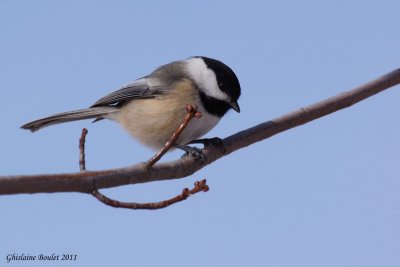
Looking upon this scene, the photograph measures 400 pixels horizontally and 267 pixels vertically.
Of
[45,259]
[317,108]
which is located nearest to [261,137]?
[317,108]

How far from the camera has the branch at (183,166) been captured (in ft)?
5.18

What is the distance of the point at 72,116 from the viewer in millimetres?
3434

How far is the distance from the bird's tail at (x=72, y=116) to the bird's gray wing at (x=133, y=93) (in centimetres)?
5

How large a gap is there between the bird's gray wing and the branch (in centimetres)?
76

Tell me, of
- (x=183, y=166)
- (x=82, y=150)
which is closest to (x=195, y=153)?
(x=183, y=166)

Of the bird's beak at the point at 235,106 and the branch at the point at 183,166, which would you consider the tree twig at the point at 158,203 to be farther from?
the bird's beak at the point at 235,106

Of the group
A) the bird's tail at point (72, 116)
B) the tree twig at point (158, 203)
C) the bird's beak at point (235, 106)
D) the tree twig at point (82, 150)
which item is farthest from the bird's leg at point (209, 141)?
the tree twig at point (158, 203)

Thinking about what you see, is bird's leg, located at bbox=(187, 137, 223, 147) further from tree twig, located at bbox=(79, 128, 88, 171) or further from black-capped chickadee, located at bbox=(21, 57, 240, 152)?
tree twig, located at bbox=(79, 128, 88, 171)

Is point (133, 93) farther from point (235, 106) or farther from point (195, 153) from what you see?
point (195, 153)

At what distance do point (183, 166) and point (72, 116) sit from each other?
4.55ft

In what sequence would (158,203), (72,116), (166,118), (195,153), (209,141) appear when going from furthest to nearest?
(72,116) < (166,118) < (209,141) < (195,153) < (158,203)

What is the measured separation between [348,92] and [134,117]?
134 cm

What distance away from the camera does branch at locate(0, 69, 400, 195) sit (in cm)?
158

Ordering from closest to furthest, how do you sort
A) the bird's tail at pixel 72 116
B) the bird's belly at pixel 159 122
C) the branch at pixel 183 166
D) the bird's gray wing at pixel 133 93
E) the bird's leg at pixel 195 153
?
the branch at pixel 183 166 < the bird's leg at pixel 195 153 < the bird's tail at pixel 72 116 < the bird's belly at pixel 159 122 < the bird's gray wing at pixel 133 93
